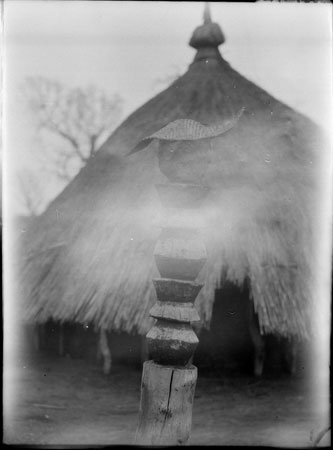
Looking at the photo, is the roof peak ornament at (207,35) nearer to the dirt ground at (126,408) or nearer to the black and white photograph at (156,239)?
the black and white photograph at (156,239)

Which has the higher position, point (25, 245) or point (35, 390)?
point (25, 245)

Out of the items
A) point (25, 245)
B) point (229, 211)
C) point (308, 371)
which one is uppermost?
point (229, 211)

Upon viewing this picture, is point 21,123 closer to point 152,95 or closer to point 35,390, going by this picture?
point 152,95

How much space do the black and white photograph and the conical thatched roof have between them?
0.02 meters

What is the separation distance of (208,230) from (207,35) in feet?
12.0

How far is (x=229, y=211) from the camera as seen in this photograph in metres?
7.57

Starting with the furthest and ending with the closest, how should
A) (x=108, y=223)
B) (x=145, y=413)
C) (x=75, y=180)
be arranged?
1. (x=75, y=180)
2. (x=108, y=223)
3. (x=145, y=413)

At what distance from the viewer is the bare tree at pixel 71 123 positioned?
8.35 metres

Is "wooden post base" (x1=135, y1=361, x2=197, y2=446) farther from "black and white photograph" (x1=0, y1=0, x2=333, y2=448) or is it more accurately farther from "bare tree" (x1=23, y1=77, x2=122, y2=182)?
"bare tree" (x1=23, y1=77, x2=122, y2=182)

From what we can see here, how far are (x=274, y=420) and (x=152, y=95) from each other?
5002 mm

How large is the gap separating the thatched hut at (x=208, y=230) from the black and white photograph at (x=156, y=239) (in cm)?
2

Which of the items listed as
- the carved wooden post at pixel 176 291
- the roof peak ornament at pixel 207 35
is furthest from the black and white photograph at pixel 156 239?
the carved wooden post at pixel 176 291

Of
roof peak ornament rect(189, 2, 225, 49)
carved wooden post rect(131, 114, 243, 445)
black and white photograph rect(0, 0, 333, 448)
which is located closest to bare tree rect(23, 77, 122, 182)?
black and white photograph rect(0, 0, 333, 448)

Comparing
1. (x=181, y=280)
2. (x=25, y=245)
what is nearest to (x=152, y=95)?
(x=25, y=245)
